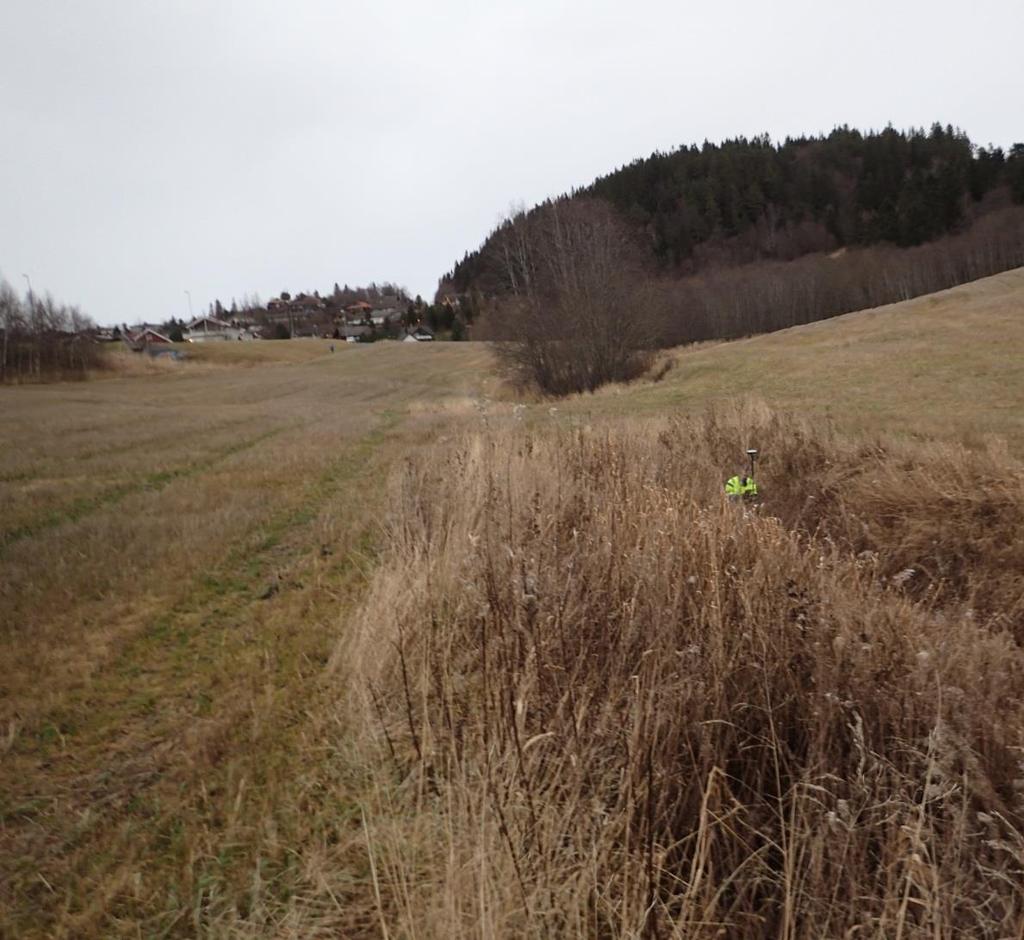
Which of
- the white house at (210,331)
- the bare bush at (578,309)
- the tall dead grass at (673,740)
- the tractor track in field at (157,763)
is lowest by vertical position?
the tractor track in field at (157,763)

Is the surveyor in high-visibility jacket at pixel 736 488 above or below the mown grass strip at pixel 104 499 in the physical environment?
below

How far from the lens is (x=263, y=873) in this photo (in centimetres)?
195

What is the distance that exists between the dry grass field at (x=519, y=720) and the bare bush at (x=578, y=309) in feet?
73.6

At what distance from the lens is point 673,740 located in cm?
201

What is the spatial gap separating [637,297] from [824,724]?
1112 inches

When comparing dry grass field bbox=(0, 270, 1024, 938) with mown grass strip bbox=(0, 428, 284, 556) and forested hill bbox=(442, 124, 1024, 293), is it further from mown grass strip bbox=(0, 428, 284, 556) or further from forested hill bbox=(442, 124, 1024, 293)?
forested hill bbox=(442, 124, 1024, 293)

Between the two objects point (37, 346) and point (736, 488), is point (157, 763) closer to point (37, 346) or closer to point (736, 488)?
point (736, 488)

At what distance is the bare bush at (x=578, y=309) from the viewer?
27391mm

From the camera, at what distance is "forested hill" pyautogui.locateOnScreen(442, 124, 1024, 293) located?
81.2 m

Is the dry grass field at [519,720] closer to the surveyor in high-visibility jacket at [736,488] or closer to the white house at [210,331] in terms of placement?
the surveyor in high-visibility jacket at [736,488]

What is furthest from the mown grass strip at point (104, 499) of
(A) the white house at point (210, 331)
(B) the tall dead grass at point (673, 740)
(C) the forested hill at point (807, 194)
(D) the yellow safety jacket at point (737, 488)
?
(A) the white house at point (210, 331)

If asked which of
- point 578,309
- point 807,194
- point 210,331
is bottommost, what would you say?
point 578,309

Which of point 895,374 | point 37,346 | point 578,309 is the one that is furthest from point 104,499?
point 37,346

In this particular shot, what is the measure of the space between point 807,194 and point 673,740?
121 metres
